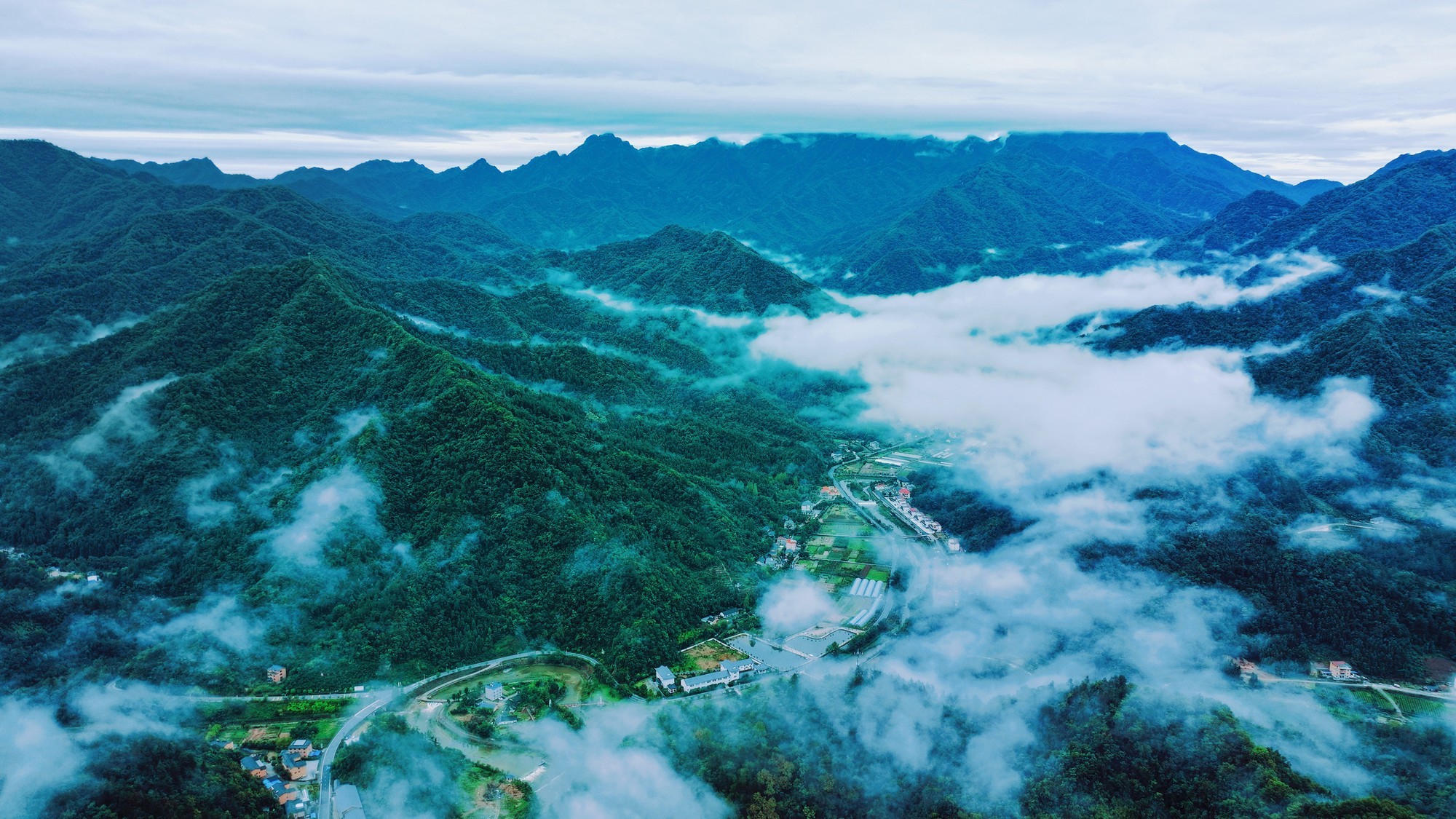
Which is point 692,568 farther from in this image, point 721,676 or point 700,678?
point 700,678

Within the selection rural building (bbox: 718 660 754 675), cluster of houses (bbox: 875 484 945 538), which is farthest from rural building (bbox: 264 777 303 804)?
cluster of houses (bbox: 875 484 945 538)

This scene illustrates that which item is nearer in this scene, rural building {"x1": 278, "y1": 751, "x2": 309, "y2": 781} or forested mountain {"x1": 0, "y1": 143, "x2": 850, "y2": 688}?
rural building {"x1": 278, "y1": 751, "x2": 309, "y2": 781}

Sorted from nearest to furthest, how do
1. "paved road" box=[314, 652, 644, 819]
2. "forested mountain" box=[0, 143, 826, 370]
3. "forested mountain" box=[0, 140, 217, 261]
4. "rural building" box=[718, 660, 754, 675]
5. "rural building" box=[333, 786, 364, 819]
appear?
"rural building" box=[333, 786, 364, 819], "paved road" box=[314, 652, 644, 819], "rural building" box=[718, 660, 754, 675], "forested mountain" box=[0, 143, 826, 370], "forested mountain" box=[0, 140, 217, 261]

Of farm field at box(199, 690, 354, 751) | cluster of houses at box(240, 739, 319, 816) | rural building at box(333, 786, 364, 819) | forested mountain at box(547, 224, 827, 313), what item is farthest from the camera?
forested mountain at box(547, 224, 827, 313)

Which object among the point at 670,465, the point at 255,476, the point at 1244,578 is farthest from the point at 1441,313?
the point at 255,476

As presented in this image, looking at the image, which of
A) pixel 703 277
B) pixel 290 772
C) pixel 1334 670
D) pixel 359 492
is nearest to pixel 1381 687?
pixel 1334 670

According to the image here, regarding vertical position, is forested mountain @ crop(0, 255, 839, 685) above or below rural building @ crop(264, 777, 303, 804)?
above

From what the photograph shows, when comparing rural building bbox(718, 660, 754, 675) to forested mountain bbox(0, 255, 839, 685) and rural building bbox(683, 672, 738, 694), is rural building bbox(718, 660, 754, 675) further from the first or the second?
forested mountain bbox(0, 255, 839, 685)
